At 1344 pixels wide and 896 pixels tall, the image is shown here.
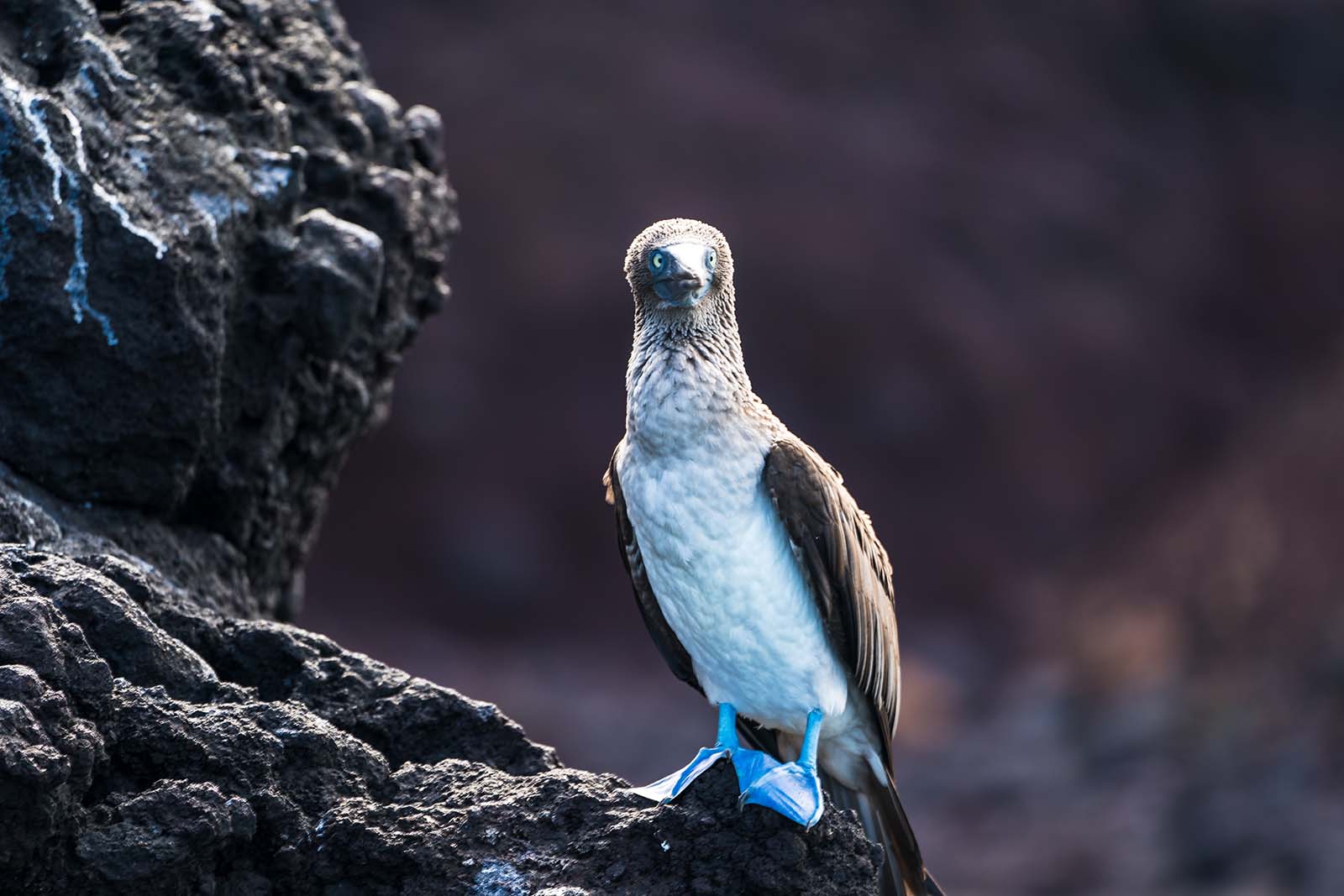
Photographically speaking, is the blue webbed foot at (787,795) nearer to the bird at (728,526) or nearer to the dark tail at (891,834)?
the bird at (728,526)

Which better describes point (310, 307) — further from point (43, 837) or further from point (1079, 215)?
point (1079, 215)

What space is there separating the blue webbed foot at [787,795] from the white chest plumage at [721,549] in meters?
0.51

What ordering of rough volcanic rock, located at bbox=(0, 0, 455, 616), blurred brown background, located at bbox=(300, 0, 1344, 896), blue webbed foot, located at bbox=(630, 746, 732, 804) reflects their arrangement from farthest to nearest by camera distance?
blurred brown background, located at bbox=(300, 0, 1344, 896) < rough volcanic rock, located at bbox=(0, 0, 455, 616) < blue webbed foot, located at bbox=(630, 746, 732, 804)

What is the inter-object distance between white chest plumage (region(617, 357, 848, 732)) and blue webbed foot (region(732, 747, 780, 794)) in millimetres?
385

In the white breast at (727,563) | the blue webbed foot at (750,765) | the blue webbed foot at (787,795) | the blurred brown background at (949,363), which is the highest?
the blurred brown background at (949,363)

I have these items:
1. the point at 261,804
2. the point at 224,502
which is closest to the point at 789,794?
the point at 261,804

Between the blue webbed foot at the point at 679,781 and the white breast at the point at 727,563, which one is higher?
the white breast at the point at 727,563

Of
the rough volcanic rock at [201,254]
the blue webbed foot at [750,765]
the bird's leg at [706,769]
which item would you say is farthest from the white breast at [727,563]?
the rough volcanic rock at [201,254]

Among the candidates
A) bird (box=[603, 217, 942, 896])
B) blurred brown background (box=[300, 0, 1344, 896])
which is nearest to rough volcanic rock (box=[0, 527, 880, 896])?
bird (box=[603, 217, 942, 896])

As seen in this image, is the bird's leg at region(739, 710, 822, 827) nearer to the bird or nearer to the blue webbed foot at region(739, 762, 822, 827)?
the blue webbed foot at region(739, 762, 822, 827)

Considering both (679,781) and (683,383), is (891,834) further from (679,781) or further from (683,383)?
(683,383)

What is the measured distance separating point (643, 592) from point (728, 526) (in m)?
0.54

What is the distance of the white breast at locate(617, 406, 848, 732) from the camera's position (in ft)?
14.5

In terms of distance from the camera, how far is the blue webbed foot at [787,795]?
13.0ft
